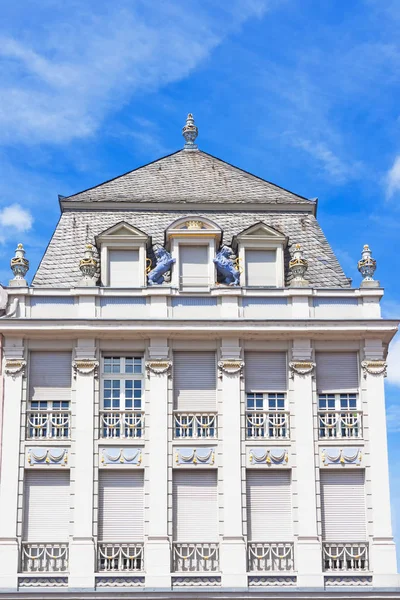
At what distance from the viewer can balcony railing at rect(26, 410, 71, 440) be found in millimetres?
35000

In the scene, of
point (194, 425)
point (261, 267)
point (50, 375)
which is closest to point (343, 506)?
point (194, 425)

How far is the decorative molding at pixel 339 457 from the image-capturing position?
35.0m

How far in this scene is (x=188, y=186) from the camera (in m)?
40.6

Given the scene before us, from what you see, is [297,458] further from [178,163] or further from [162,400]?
[178,163]

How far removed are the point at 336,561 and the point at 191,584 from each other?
4242 mm

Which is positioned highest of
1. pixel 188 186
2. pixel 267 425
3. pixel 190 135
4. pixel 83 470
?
pixel 190 135

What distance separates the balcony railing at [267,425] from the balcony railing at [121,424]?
3228mm

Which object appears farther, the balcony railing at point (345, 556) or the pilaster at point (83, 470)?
the balcony railing at point (345, 556)

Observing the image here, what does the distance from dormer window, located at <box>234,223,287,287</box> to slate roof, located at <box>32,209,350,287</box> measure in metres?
0.67

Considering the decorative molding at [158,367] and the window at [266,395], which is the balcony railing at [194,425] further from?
the decorative molding at [158,367]

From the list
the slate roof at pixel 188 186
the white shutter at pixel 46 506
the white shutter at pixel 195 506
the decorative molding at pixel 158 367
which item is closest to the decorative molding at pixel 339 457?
the white shutter at pixel 195 506

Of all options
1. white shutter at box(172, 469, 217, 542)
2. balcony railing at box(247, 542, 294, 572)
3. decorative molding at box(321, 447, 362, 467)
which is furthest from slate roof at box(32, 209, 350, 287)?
balcony railing at box(247, 542, 294, 572)

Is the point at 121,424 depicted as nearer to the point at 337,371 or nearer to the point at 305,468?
the point at 305,468

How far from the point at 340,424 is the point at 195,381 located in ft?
14.8
